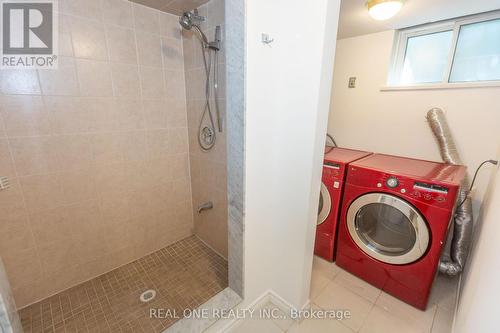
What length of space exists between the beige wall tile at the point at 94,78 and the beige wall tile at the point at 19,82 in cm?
22

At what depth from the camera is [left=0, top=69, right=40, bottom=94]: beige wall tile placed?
1.17 meters

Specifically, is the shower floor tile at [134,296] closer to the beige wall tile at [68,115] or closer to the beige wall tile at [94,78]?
the beige wall tile at [68,115]

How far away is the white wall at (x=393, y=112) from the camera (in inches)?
61.1

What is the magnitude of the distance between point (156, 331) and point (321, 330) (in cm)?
102

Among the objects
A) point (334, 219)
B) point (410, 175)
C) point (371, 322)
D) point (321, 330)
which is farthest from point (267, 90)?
point (371, 322)

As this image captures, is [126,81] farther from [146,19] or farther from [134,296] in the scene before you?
[134,296]

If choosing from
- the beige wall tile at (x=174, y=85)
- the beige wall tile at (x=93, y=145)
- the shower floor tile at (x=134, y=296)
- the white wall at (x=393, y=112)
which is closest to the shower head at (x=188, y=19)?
the beige wall tile at (x=93, y=145)

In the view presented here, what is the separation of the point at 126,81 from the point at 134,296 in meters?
1.57

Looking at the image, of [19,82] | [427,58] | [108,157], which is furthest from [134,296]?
[427,58]

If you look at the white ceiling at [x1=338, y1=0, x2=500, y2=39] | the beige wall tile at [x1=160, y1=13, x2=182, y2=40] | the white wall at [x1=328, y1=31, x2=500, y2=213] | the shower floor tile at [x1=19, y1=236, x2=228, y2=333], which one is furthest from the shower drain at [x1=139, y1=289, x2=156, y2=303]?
the white ceiling at [x1=338, y1=0, x2=500, y2=39]

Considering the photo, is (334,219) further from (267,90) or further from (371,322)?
(267,90)

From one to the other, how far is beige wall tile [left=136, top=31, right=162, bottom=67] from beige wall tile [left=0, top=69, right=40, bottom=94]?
0.64 metres

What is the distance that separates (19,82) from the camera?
1.21 metres
